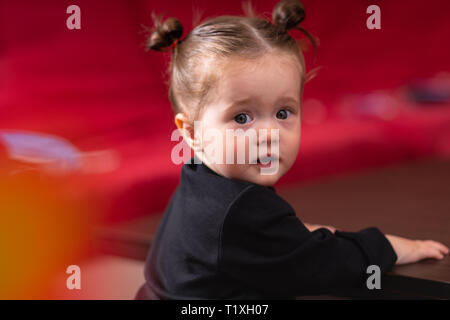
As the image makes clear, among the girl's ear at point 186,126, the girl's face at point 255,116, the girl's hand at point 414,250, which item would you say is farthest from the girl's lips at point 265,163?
the girl's hand at point 414,250

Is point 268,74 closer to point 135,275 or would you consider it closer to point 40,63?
point 135,275

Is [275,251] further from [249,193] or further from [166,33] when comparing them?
[166,33]

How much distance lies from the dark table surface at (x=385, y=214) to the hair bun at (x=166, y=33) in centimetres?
36

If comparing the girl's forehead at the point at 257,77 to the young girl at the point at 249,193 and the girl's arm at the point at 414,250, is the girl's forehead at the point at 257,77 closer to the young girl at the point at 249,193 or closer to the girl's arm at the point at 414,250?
the young girl at the point at 249,193

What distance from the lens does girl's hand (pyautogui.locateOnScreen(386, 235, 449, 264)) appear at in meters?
0.77

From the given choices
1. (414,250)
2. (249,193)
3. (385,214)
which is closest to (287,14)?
(249,193)

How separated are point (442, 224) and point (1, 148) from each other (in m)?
0.86

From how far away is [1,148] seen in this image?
1093mm

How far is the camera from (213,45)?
0.71 m

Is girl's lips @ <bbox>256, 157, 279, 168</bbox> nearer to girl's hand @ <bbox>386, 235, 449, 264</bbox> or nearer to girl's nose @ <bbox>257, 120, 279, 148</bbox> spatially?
girl's nose @ <bbox>257, 120, 279, 148</bbox>

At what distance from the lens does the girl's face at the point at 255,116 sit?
2.27 ft

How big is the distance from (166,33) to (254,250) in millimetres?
330

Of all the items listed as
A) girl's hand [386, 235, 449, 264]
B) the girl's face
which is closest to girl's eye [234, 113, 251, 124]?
the girl's face

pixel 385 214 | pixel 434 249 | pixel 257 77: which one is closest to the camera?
pixel 257 77
